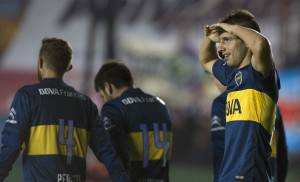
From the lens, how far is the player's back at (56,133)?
4836mm

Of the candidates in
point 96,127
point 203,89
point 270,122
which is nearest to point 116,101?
point 96,127

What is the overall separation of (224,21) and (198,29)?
26.2 ft

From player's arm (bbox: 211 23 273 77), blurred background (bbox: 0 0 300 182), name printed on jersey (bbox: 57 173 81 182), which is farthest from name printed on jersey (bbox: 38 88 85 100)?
blurred background (bbox: 0 0 300 182)

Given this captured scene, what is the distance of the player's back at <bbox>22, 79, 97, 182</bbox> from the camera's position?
15.9 ft

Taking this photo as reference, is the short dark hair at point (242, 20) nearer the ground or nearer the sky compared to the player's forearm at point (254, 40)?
nearer the sky

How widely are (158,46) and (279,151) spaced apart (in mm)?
7159

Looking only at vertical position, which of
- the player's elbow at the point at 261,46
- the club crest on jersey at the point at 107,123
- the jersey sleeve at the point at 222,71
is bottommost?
the club crest on jersey at the point at 107,123

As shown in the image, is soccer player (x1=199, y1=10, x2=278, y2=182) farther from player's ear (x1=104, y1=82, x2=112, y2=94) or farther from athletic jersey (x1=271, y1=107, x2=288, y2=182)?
player's ear (x1=104, y1=82, x2=112, y2=94)

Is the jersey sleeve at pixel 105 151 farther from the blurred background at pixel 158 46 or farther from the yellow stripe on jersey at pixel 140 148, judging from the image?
the blurred background at pixel 158 46

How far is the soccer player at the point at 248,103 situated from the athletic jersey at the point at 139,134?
1169 millimetres

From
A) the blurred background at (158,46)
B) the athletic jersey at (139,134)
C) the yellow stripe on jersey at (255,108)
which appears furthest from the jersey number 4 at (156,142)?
the blurred background at (158,46)

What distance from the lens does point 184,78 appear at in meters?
12.5

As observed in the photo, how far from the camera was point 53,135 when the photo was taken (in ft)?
16.0

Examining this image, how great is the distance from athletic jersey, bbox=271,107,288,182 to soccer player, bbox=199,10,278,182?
101 centimetres
